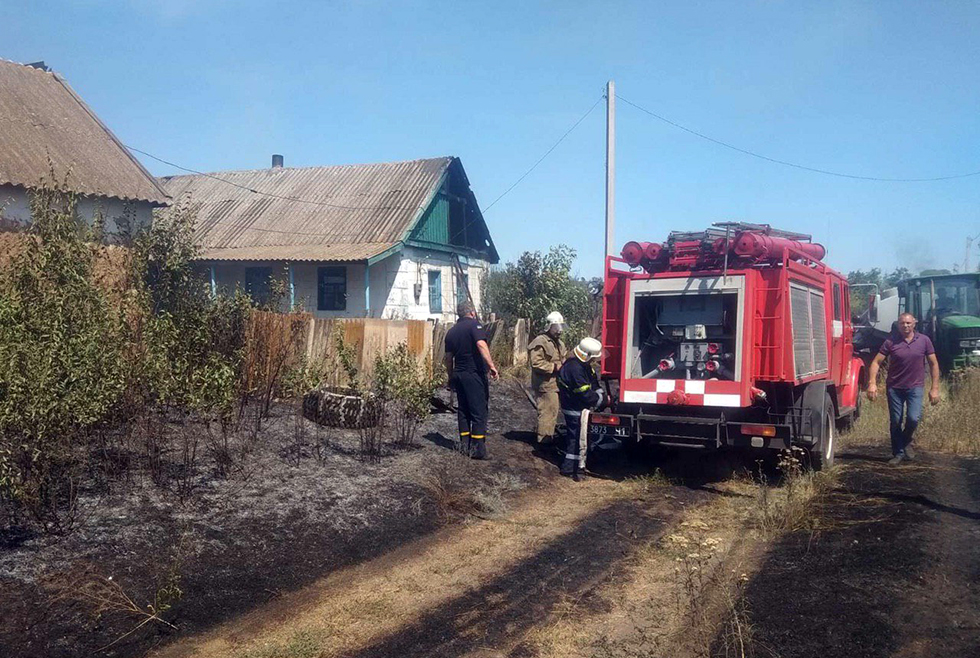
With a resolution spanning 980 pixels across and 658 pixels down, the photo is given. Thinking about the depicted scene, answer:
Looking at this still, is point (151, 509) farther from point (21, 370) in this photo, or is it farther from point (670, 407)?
point (670, 407)

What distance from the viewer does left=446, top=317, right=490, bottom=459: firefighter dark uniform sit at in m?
9.40

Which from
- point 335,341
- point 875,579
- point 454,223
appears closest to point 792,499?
point 875,579

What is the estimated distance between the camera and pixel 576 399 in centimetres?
917

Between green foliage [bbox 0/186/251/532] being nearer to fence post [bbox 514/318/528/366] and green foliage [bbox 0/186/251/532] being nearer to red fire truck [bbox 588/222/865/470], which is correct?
red fire truck [bbox 588/222/865/470]

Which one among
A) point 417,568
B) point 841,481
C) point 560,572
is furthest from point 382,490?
point 841,481

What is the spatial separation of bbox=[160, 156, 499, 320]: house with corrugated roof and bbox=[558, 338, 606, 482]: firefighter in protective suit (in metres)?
11.5

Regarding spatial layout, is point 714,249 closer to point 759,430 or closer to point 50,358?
point 759,430

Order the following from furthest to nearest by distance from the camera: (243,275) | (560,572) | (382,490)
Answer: (243,275) < (382,490) < (560,572)

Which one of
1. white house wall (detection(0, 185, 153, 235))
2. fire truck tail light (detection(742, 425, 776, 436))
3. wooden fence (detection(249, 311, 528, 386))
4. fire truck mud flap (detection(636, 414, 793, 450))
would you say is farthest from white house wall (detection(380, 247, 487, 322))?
fire truck tail light (detection(742, 425, 776, 436))

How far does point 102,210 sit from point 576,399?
9.90 metres

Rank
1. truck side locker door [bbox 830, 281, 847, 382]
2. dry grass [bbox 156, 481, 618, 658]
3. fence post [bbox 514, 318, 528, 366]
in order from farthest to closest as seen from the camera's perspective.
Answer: fence post [bbox 514, 318, 528, 366] < truck side locker door [bbox 830, 281, 847, 382] < dry grass [bbox 156, 481, 618, 658]

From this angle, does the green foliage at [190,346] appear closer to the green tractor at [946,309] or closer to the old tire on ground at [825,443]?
the old tire on ground at [825,443]

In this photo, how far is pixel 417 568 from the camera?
6133 millimetres

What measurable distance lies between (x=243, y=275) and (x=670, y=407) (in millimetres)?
17183
